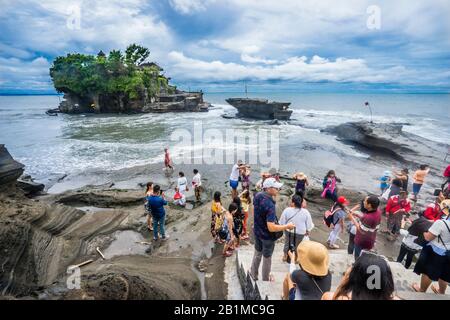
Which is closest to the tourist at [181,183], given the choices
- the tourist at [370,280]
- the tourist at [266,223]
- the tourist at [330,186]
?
the tourist at [330,186]

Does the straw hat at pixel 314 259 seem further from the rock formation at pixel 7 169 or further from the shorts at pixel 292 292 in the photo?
the rock formation at pixel 7 169

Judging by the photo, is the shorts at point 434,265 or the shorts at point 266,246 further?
the shorts at point 266,246

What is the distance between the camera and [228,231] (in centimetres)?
591

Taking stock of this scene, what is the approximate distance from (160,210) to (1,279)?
10.7 ft

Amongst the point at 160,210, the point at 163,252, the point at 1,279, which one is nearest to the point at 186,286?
the point at 163,252

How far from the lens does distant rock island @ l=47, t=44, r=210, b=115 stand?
51594 millimetres

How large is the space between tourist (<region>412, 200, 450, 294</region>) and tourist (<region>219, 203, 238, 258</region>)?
11.5ft

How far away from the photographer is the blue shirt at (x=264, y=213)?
13.1ft

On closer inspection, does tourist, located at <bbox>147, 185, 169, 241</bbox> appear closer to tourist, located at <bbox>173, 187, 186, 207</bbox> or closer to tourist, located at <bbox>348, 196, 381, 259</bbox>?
tourist, located at <bbox>173, 187, 186, 207</bbox>

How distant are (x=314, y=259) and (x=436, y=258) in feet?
9.08

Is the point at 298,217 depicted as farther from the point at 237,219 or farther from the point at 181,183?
the point at 181,183

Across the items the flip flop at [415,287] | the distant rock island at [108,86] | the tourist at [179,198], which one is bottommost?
the tourist at [179,198]

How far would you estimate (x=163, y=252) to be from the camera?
636 centimetres

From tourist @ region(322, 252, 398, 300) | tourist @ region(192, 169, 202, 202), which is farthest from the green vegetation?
tourist @ region(322, 252, 398, 300)
